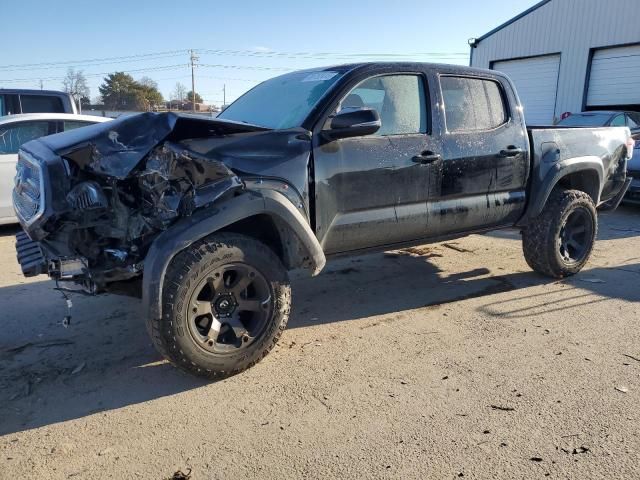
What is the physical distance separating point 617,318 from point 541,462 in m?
2.36

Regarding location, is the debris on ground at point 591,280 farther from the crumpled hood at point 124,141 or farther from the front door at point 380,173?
the crumpled hood at point 124,141

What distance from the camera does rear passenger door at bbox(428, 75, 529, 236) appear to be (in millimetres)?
4441

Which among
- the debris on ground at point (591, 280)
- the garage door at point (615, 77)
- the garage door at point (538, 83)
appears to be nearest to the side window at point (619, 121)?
the garage door at point (615, 77)

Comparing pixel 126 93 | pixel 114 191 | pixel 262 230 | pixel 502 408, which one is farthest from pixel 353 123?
pixel 126 93

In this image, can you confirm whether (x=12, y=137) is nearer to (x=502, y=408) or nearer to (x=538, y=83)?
(x=502, y=408)

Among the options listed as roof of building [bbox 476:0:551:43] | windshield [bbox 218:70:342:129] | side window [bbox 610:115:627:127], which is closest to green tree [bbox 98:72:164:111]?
roof of building [bbox 476:0:551:43]

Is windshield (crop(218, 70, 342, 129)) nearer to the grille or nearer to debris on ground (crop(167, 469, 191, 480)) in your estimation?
the grille

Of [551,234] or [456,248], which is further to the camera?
[456,248]

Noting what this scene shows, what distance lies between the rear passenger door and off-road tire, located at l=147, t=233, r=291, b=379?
157 centimetres

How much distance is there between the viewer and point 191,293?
3211mm

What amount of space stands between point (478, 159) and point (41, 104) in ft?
24.3

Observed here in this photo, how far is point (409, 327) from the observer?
426cm

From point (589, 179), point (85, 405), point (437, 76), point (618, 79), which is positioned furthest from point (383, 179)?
point (618, 79)

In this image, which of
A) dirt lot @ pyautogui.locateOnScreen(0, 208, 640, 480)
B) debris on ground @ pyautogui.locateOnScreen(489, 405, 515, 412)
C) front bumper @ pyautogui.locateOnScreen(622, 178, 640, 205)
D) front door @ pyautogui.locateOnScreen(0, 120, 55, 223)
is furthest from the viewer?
front bumper @ pyautogui.locateOnScreen(622, 178, 640, 205)
